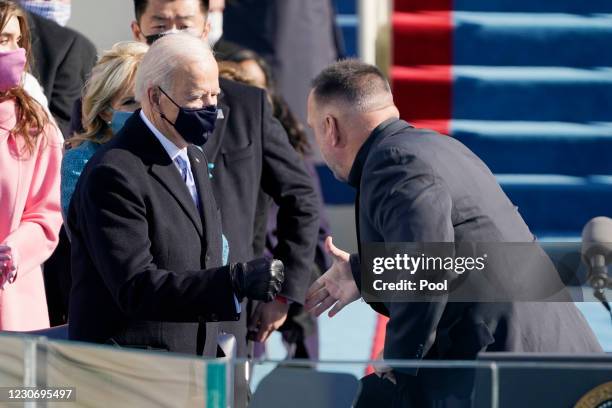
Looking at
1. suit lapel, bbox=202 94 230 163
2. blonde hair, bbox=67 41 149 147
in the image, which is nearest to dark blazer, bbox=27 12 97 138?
suit lapel, bbox=202 94 230 163

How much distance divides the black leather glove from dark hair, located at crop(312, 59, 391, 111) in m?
0.54

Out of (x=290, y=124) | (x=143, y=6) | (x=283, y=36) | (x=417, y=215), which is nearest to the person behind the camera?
(x=417, y=215)

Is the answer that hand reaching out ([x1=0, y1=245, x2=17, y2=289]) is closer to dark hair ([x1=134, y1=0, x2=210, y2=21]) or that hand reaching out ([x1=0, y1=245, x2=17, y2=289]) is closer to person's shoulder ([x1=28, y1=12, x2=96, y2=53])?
dark hair ([x1=134, y1=0, x2=210, y2=21])

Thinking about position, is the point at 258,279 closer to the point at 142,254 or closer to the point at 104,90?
the point at 142,254

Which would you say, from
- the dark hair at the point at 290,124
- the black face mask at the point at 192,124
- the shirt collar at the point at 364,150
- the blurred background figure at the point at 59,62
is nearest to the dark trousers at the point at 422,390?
the shirt collar at the point at 364,150

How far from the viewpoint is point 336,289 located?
12.2ft

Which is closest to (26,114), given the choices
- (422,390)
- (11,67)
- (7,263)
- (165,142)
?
(11,67)

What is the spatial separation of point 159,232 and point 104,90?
689mm

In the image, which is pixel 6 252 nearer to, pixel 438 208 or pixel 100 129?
pixel 100 129

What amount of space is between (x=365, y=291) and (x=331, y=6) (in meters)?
5.32

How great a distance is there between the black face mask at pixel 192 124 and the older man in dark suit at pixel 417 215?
1.09 feet

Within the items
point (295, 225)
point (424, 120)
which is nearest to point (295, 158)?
point (295, 225)

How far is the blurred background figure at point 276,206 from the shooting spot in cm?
539

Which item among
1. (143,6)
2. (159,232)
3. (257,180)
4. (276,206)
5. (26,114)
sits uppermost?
(143,6)
